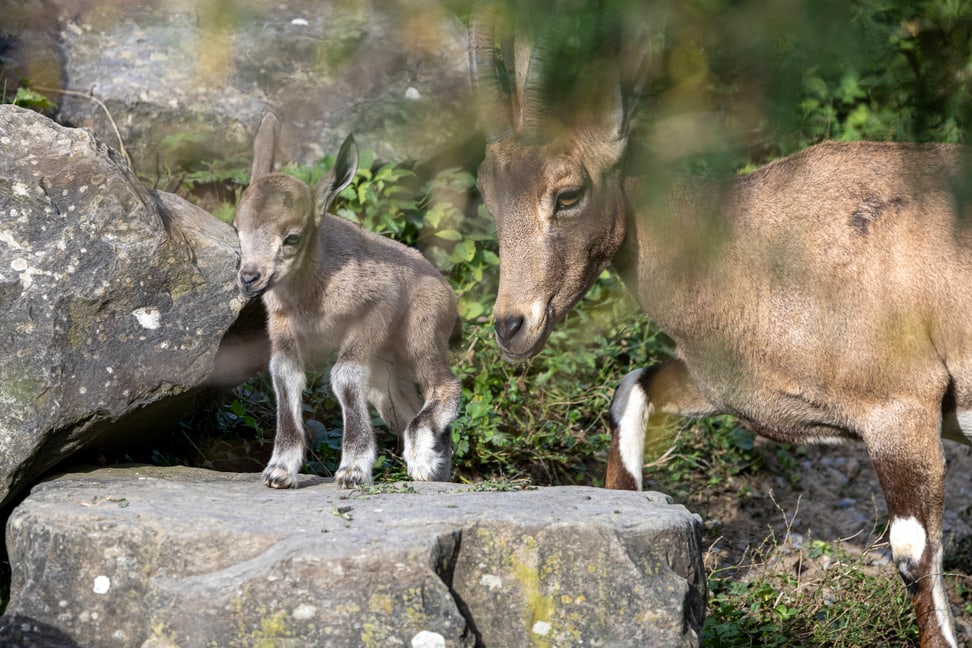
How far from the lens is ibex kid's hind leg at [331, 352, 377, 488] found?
5238 millimetres

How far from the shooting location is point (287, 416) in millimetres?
5398

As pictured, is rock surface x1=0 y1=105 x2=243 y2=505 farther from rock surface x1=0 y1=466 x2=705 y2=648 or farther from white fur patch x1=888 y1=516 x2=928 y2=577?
white fur patch x1=888 y1=516 x2=928 y2=577

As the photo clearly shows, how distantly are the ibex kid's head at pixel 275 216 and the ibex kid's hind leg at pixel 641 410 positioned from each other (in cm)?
189

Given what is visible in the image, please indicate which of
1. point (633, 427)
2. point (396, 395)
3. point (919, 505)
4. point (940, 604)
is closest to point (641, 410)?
point (633, 427)

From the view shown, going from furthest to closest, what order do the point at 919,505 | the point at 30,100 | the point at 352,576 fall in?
the point at 30,100, the point at 919,505, the point at 352,576

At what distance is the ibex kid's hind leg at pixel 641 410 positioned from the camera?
20.0ft

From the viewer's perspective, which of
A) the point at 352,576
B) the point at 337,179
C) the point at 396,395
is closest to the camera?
the point at 352,576

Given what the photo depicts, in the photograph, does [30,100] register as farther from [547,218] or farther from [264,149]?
[547,218]

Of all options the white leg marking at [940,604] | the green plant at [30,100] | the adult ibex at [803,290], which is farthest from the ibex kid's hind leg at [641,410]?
the green plant at [30,100]

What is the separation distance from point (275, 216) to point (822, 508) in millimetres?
4649

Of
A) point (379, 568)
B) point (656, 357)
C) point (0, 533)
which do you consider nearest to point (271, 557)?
point (379, 568)

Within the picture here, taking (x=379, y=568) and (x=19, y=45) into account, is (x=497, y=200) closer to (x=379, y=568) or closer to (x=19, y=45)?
(x=379, y=568)

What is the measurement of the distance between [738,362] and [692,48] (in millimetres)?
3029

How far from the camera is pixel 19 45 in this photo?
26.1 feet
